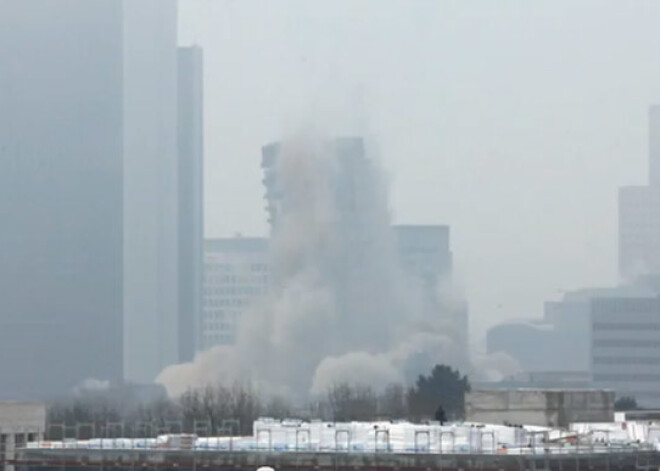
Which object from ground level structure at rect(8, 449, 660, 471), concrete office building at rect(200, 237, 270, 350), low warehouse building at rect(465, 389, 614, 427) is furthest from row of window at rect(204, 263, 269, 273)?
ground level structure at rect(8, 449, 660, 471)

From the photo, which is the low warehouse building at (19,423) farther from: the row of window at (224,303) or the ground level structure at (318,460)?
the row of window at (224,303)

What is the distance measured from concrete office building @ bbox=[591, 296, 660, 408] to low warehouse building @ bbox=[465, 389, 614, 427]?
371ft

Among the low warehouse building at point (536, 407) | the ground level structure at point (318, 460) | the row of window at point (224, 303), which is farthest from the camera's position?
the row of window at point (224, 303)

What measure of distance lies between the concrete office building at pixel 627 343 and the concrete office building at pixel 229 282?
31151mm

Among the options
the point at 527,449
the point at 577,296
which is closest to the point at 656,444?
the point at 527,449

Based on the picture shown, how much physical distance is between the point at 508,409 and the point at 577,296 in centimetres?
13886

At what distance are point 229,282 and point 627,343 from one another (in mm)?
33845

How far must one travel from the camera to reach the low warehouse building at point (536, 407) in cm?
6134

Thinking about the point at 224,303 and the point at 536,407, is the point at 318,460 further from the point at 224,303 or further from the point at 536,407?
the point at 224,303

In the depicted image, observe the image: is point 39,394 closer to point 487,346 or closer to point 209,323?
point 209,323

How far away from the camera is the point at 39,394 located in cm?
15825

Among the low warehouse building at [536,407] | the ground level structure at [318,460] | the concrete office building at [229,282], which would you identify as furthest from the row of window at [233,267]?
the ground level structure at [318,460]

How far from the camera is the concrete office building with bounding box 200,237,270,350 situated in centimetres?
16225

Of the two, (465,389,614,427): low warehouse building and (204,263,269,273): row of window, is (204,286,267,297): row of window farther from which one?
(465,389,614,427): low warehouse building
